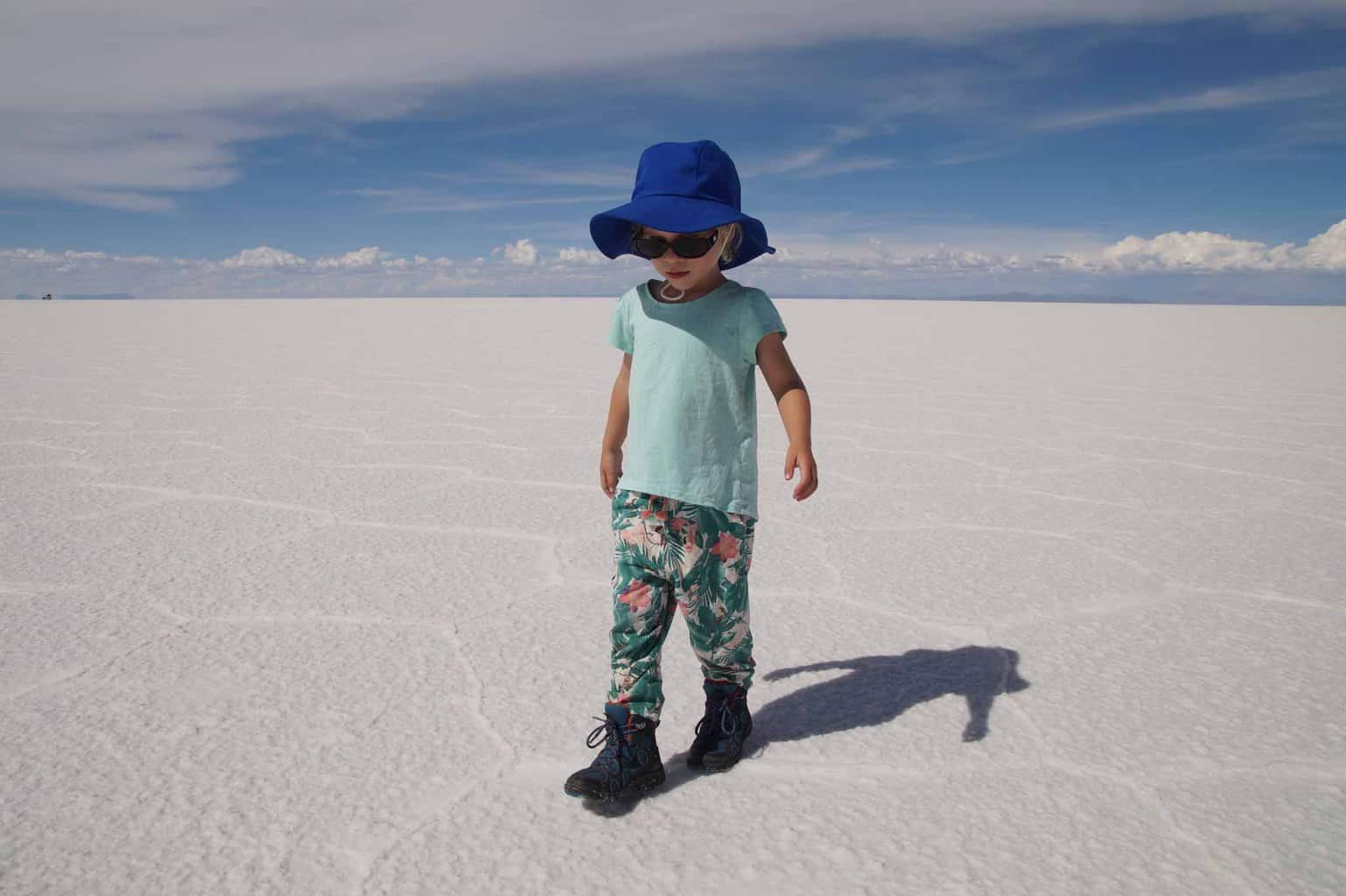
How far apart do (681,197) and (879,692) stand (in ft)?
2.98

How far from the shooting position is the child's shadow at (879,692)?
145 centimetres

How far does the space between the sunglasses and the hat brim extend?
3 centimetres

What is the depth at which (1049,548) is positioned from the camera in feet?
7.84

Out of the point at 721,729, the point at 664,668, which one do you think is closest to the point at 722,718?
the point at 721,729

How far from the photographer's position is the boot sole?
1.21 metres

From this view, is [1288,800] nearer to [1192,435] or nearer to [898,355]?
[1192,435]

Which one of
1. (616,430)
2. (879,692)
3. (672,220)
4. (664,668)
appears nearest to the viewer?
(672,220)

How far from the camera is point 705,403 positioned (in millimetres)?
1324

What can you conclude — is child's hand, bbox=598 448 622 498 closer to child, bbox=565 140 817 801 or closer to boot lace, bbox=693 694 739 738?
child, bbox=565 140 817 801

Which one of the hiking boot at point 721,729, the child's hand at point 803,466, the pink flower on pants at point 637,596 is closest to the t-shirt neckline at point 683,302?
the child's hand at point 803,466

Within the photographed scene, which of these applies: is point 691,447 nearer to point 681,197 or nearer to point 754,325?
point 754,325

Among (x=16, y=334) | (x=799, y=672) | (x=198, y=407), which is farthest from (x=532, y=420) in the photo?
(x=16, y=334)

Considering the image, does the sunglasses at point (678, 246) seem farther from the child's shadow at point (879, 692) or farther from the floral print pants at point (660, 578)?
the child's shadow at point (879, 692)

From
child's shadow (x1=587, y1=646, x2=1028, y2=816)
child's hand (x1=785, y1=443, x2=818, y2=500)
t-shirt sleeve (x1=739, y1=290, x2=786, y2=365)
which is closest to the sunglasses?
t-shirt sleeve (x1=739, y1=290, x2=786, y2=365)
